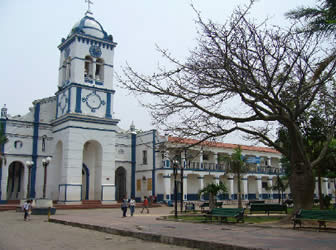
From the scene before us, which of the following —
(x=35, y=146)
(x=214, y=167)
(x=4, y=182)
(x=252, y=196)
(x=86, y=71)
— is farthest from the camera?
(x=252, y=196)

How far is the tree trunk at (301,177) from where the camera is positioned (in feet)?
45.8

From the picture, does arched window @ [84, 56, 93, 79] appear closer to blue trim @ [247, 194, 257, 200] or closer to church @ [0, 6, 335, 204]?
church @ [0, 6, 335, 204]

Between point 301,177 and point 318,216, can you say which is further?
point 301,177

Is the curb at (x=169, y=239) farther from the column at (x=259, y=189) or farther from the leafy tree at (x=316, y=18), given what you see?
the column at (x=259, y=189)

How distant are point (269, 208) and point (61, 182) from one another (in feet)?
59.6

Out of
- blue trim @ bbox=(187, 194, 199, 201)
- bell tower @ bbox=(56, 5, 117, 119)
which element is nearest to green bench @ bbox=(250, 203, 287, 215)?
bell tower @ bbox=(56, 5, 117, 119)

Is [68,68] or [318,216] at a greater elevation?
[68,68]

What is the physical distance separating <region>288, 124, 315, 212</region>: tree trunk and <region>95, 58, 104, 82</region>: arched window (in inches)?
859

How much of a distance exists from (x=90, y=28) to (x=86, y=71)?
3.93 meters

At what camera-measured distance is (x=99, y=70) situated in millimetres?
32969

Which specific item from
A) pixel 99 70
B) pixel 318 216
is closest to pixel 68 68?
pixel 99 70

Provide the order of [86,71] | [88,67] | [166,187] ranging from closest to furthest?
[88,67] → [86,71] → [166,187]

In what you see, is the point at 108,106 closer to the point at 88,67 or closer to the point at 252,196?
the point at 88,67

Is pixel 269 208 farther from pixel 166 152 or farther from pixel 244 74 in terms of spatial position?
pixel 244 74
